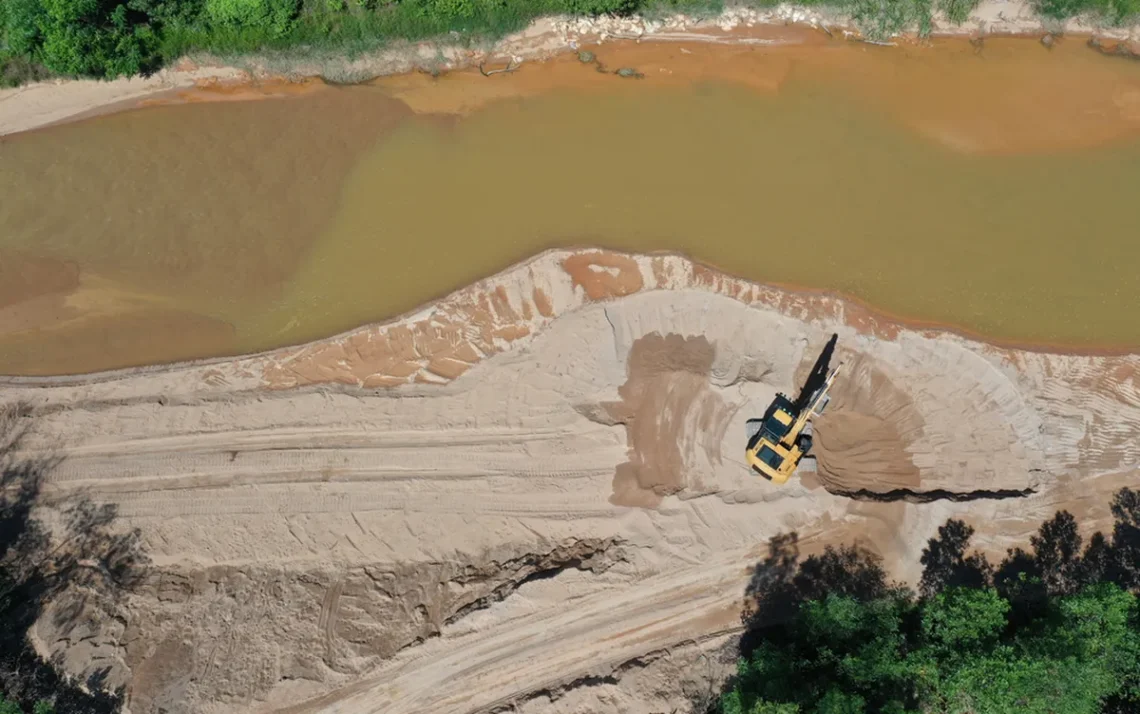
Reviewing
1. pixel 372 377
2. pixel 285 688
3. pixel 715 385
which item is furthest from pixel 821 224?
pixel 285 688

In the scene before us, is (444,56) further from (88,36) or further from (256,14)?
(88,36)

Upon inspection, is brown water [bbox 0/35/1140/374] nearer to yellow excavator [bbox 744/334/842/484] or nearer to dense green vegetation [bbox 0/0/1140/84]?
dense green vegetation [bbox 0/0/1140/84]

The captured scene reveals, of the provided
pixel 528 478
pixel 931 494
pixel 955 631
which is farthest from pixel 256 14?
pixel 955 631

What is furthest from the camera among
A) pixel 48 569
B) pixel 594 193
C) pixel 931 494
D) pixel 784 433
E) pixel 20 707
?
pixel 594 193

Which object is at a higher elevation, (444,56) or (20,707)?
(444,56)

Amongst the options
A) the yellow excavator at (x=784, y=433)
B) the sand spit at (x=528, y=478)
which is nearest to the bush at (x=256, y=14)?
the sand spit at (x=528, y=478)

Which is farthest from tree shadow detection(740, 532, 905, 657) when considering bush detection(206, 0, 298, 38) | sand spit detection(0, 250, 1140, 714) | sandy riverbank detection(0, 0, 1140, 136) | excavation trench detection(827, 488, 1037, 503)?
bush detection(206, 0, 298, 38)

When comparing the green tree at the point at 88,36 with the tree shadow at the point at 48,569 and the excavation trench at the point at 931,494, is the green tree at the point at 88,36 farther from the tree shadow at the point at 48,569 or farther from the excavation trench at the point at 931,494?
the excavation trench at the point at 931,494
